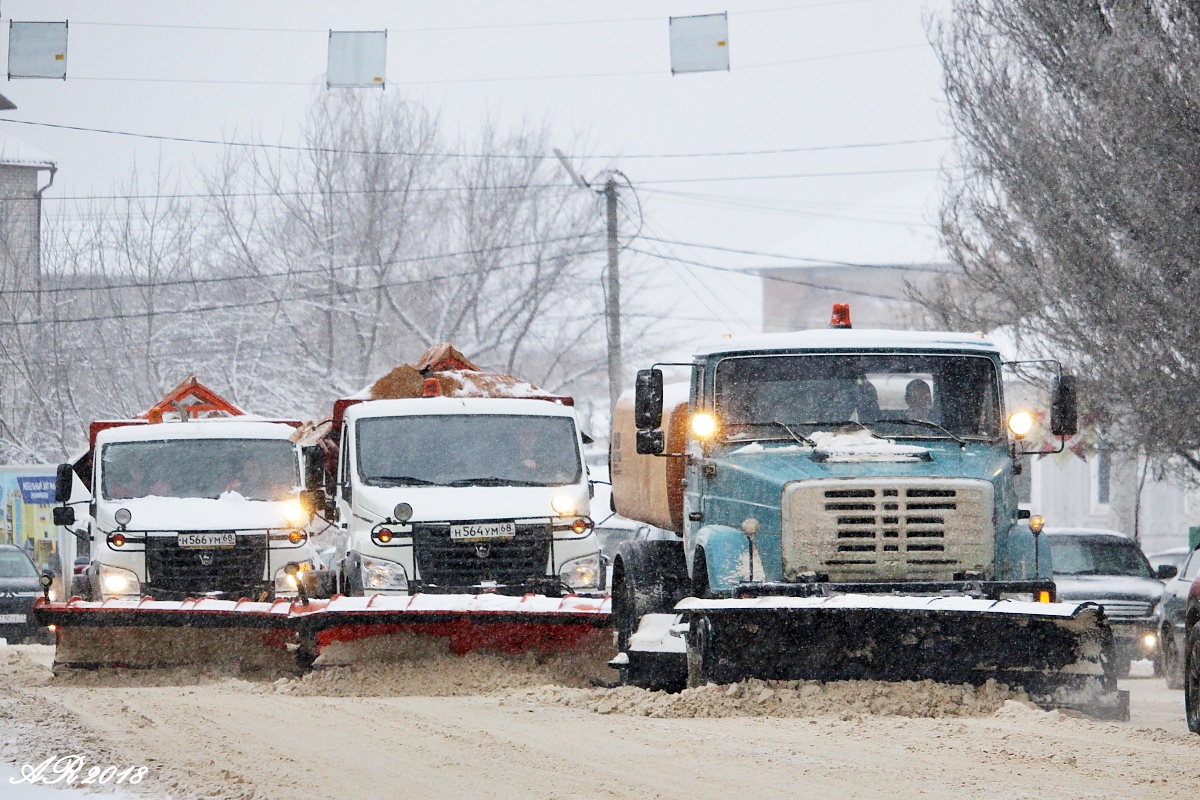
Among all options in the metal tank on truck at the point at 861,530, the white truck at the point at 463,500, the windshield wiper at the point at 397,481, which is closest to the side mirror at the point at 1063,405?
the metal tank on truck at the point at 861,530

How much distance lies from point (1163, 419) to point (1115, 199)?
2.62 m

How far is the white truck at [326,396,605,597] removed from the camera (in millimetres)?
13891

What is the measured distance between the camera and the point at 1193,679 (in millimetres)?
10297

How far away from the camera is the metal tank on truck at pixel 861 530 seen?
984 cm

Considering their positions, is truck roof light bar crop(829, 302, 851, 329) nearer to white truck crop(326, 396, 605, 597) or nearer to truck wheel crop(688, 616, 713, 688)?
truck wheel crop(688, 616, 713, 688)

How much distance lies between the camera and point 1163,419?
1975 cm

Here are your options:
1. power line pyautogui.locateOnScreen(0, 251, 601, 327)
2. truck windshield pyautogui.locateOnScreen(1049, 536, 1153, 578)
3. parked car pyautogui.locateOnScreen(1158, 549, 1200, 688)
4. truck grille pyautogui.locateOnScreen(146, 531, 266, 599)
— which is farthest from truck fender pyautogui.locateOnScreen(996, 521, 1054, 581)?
power line pyautogui.locateOnScreen(0, 251, 601, 327)

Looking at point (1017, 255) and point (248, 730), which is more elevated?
point (1017, 255)

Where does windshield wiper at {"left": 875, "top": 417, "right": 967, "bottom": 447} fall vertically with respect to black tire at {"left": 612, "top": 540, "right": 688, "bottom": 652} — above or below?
above

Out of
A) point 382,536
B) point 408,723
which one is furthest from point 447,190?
point 408,723

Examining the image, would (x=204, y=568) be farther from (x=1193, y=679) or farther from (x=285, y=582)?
(x=1193, y=679)

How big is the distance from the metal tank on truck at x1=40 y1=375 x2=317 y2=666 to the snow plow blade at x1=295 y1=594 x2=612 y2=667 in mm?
1516

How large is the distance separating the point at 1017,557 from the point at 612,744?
118 inches

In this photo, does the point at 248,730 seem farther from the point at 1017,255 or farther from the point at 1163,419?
the point at 1017,255
